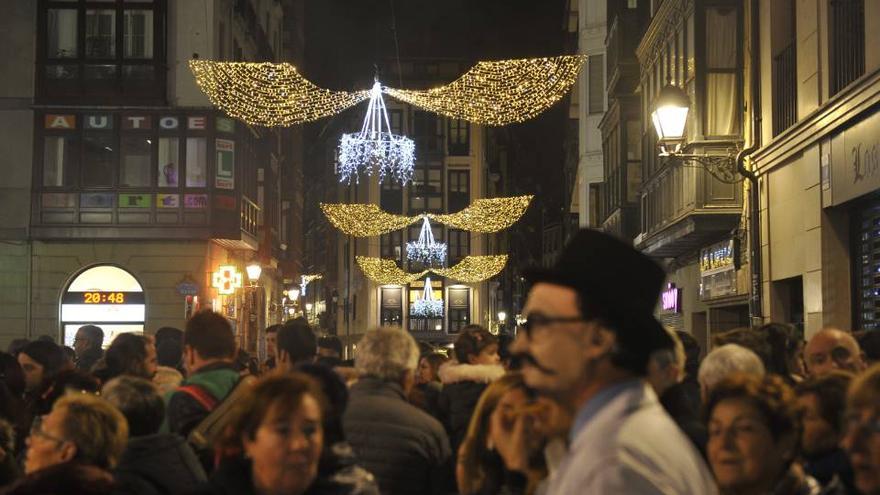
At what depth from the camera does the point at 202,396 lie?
722 cm

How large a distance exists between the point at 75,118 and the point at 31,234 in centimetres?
352

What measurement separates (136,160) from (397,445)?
2975cm

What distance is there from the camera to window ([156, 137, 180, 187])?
113ft

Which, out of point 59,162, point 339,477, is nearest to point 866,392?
point 339,477

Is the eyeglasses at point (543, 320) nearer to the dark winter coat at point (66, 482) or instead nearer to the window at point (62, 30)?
the dark winter coat at point (66, 482)

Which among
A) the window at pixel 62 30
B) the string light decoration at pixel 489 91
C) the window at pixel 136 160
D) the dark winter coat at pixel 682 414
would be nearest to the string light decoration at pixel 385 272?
the window at pixel 136 160

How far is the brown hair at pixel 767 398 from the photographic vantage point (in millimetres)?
4723

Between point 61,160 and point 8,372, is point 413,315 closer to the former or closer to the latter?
point 61,160

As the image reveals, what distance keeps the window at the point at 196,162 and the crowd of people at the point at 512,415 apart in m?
25.6

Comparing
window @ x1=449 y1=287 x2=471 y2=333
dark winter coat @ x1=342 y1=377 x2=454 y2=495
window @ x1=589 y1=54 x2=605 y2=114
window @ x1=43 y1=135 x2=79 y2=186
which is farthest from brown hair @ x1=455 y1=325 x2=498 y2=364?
window @ x1=449 y1=287 x2=471 y2=333

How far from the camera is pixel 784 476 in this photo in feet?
15.3

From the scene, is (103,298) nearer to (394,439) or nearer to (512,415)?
(394,439)

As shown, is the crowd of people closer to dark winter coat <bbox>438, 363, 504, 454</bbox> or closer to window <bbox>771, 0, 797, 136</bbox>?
dark winter coat <bbox>438, 363, 504, 454</bbox>

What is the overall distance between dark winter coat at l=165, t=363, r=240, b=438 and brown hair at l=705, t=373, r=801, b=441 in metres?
3.34
